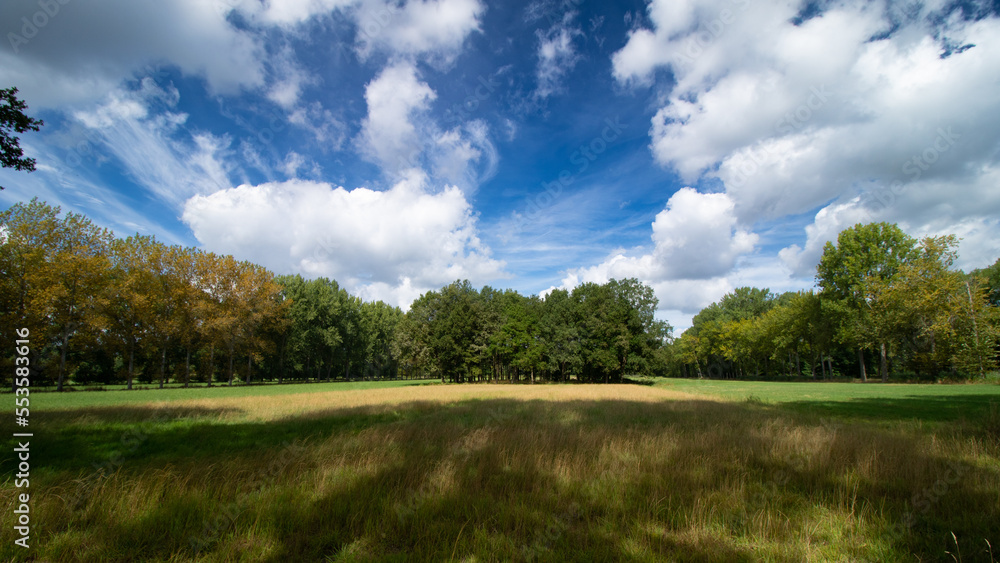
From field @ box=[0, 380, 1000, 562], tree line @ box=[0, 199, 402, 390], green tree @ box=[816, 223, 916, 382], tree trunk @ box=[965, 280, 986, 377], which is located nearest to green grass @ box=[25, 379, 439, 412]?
tree line @ box=[0, 199, 402, 390]

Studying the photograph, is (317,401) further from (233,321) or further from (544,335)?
Result: (544,335)

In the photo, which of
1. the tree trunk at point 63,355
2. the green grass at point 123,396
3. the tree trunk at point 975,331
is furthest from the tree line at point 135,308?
the tree trunk at point 975,331

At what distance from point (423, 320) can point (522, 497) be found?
61.1 meters

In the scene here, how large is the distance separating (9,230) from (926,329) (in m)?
81.1

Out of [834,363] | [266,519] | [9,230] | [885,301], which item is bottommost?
[834,363]

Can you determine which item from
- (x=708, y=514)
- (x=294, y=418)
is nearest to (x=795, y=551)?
(x=708, y=514)

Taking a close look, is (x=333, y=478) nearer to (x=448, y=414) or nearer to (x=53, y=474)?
(x=53, y=474)

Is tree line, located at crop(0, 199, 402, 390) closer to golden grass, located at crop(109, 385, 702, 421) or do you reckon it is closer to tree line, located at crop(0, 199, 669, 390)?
tree line, located at crop(0, 199, 669, 390)

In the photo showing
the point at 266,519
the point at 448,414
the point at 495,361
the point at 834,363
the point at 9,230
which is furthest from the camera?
the point at 834,363

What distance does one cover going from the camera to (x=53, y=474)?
20.3 feet

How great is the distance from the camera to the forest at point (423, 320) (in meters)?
31.5

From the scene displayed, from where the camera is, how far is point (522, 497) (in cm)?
566

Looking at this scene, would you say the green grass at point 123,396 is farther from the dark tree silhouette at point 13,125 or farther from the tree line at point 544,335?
the tree line at point 544,335

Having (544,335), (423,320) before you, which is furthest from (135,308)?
(544,335)
